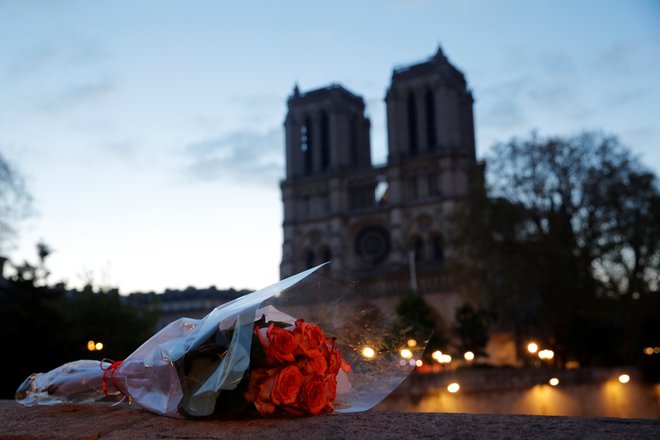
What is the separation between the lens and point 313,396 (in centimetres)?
327

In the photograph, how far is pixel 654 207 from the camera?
30.8 metres

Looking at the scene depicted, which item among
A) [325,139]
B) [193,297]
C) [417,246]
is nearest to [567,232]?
[417,246]

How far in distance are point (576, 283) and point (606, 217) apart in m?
2.87

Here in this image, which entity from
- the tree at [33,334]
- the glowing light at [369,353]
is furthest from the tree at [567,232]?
the glowing light at [369,353]

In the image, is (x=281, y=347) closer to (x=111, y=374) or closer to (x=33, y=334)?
(x=111, y=374)

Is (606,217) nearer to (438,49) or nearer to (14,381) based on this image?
(14,381)

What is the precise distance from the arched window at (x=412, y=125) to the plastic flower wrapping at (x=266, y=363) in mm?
65275

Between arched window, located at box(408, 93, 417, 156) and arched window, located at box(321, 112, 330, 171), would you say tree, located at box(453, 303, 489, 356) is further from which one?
arched window, located at box(321, 112, 330, 171)

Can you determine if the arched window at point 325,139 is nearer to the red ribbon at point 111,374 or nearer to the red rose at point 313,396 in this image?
the red ribbon at point 111,374

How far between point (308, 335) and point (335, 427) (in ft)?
1.67

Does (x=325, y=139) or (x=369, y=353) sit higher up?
(x=325, y=139)

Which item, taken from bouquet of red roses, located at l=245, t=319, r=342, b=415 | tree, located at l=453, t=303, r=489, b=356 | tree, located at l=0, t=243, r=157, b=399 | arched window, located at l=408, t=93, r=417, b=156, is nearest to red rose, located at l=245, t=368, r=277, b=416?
bouquet of red roses, located at l=245, t=319, r=342, b=415

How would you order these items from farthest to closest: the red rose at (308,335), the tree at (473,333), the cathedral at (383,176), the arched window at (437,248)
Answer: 1. the cathedral at (383,176)
2. the arched window at (437,248)
3. the tree at (473,333)
4. the red rose at (308,335)

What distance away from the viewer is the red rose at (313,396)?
10.7 ft
